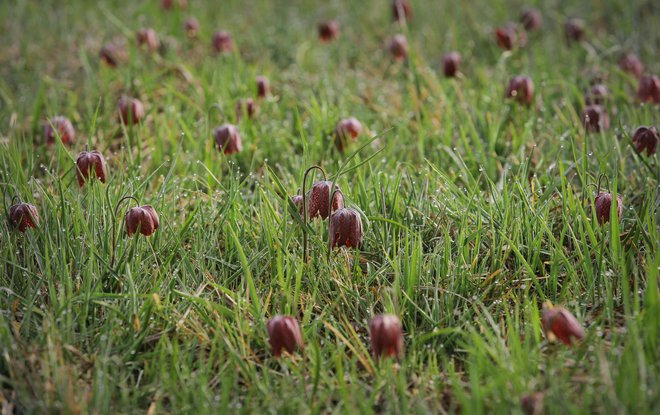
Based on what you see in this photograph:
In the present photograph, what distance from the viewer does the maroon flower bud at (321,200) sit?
2164mm

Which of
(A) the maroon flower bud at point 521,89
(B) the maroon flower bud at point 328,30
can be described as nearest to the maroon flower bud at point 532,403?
(A) the maroon flower bud at point 521,89

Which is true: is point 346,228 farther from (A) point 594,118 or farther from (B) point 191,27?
(B) point 191,27

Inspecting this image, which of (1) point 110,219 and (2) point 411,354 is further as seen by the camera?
(1) point 110,219

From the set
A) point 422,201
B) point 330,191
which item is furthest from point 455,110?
point 330,191

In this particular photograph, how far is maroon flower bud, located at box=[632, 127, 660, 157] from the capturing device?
2.50 m

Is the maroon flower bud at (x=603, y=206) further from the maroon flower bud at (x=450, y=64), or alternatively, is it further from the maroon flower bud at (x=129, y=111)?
the maroon flower bud at (x=129, y=111)

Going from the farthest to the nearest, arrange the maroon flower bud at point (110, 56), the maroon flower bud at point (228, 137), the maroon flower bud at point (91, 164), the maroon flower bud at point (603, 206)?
the maroon flower bud at point (110, 56) → the maroon flower bud at point (228, 137) → the maroon flower bud at point (91, 164) → the maroon flower bud at point (603, 206)

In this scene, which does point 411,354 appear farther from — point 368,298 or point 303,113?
point 303,113

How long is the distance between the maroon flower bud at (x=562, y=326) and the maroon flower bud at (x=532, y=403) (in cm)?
22

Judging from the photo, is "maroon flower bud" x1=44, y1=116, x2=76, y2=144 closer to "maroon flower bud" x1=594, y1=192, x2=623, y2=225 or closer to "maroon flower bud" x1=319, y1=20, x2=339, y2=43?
"maroon flower bud" x1=319, y1=20, x2=339, y2=43

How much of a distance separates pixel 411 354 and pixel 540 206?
687mm

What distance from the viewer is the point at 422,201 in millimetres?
2533

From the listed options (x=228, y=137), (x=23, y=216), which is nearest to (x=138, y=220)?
(x=23, y=216)

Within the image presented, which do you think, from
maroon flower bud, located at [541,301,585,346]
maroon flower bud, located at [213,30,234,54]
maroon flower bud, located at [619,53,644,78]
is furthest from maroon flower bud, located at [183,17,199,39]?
maroon flower bud, located at [541,301,585,346]
